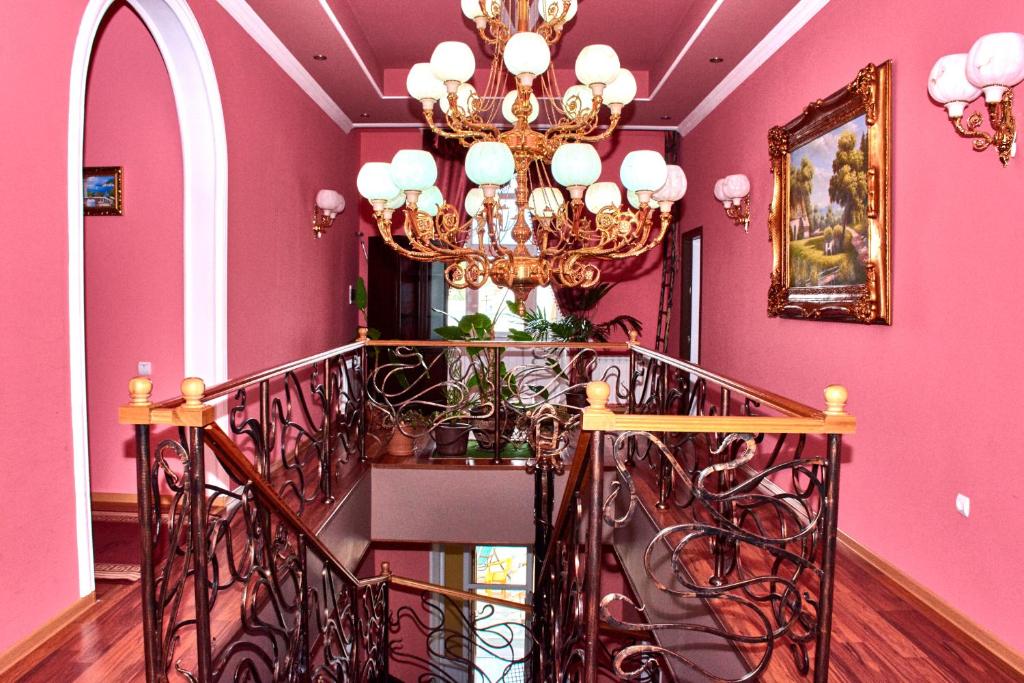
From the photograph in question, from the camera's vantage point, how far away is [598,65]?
3.14 m

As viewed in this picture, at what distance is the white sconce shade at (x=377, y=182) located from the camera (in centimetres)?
331

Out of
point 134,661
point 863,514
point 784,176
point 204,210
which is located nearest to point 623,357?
point 784,176

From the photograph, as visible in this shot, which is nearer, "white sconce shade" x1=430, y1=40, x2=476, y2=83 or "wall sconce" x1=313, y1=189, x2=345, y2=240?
"white sconce shade" x1=430, y1=40, x2=476, y2=83

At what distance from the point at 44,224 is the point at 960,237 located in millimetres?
3879

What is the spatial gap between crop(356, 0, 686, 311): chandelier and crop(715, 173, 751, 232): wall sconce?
2.57 m

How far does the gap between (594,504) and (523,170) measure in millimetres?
1768

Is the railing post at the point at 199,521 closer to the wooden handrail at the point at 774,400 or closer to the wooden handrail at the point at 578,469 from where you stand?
the wooden handrail at the point at 578,469

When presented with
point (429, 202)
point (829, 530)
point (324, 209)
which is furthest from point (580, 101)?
point (324, 209)

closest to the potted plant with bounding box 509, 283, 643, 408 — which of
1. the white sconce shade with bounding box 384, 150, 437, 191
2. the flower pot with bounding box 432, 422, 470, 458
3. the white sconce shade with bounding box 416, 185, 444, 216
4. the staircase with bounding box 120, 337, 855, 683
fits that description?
the staircase with bounding box 120, 337, 855, 683

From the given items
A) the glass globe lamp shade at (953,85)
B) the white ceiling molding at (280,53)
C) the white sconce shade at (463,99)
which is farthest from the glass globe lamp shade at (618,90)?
the white ceiling molding at (280,53)

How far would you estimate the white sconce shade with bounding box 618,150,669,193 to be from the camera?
306cm

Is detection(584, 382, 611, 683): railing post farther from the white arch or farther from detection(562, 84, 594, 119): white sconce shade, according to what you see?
the white arch

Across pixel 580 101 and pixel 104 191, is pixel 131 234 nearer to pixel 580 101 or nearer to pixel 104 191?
pixel 104 191

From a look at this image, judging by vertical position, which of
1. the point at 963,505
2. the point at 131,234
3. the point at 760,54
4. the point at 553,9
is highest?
the point at 760,54
